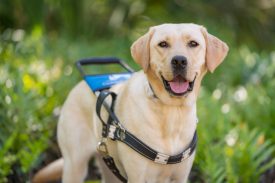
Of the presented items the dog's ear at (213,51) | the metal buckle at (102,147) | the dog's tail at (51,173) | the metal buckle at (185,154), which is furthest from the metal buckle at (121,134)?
the dog's tail at (51,173)

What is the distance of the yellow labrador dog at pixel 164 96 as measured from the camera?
455cm

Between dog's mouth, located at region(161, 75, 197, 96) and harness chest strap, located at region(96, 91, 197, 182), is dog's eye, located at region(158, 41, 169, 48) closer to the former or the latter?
dog's mouth, located at region(161, 75, 197, 96)

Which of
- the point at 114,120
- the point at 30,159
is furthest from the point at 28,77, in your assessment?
the point at 114,120

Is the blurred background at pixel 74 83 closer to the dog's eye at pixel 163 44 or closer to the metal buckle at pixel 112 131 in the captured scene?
the metal buckle at pixel 112 131

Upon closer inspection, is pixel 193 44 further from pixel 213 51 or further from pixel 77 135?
pixel 77 135

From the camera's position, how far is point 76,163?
5.52 meters

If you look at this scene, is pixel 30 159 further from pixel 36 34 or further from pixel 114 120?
pixel 36 34

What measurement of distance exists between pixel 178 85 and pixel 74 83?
3804 mm

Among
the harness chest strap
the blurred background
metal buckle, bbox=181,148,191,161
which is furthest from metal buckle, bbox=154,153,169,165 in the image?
the blurred background

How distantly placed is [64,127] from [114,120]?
31.9 inches

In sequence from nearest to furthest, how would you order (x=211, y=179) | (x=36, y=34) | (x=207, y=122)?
(x=211, y=179) → (x=207, y=122) → (x=36, y=34)

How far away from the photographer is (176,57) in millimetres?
4469

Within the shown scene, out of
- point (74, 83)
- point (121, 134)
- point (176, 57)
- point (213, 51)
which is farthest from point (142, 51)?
point (74, 83)

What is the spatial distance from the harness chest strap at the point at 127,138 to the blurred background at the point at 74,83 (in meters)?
1.17
